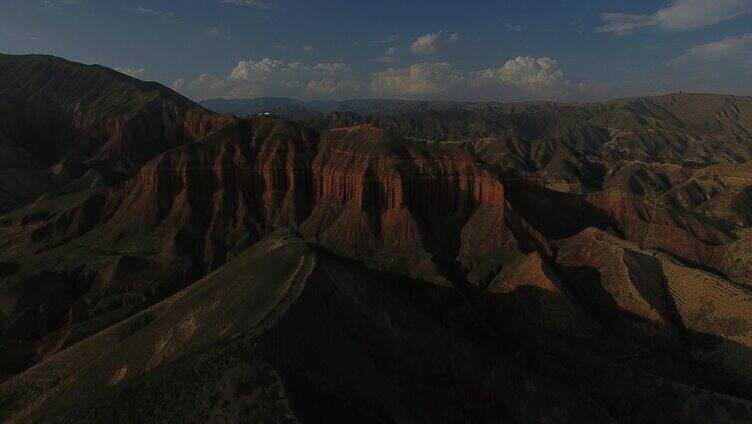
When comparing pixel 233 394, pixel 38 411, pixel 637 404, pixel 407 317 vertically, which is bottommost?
pixel 637 404

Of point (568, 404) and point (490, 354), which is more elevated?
point (490, 354)

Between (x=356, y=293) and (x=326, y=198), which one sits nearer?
(x=356, y=293)

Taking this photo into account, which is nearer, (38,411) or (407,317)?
(38,411)

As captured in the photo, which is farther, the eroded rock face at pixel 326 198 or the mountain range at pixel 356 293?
the eroded rock face at pixel 326 198

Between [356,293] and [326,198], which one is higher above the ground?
[356,293]

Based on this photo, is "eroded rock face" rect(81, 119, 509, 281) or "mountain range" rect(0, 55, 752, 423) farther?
"eroded rock face" rect(81, 119, 509, 281)

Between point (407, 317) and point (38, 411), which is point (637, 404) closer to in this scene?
point (407, 317)

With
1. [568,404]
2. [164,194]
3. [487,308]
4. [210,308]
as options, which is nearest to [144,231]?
[164,194]

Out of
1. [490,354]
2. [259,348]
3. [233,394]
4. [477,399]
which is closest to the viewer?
[233,394]
